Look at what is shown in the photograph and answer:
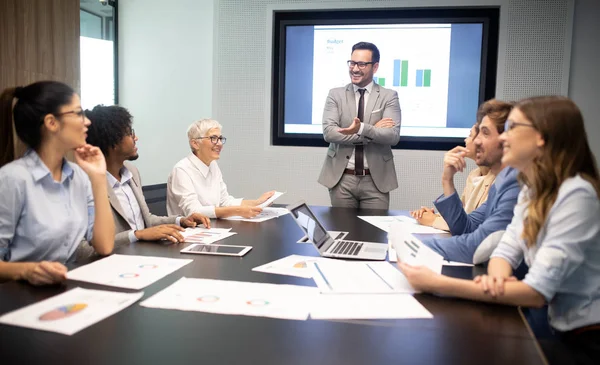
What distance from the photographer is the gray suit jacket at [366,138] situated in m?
3.46

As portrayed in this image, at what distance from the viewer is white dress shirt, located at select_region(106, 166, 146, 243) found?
228 cm

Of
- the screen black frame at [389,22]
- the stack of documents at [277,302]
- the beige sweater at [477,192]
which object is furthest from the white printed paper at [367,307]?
the screen black frame at [389,22]

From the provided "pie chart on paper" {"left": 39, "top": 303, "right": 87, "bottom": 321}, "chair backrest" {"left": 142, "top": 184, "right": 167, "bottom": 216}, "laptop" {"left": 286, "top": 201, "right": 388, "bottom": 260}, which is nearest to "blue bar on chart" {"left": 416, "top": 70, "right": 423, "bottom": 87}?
"chair backrest" {"left": 142, "top": 184, "right": 167, "bottom": 216}

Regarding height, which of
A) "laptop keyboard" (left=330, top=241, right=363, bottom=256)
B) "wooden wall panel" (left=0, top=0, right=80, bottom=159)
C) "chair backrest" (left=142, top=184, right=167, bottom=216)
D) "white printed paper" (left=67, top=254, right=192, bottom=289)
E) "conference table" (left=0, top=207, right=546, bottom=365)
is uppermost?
"wooden wall panel" (left=0, top=0, right=80, bottom=159)

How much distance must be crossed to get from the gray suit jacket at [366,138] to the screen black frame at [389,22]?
110 centimetres

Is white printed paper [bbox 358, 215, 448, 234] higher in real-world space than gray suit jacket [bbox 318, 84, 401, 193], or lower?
lower

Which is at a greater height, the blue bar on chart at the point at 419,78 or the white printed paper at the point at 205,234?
the blue bar on chart at the point at 419,78

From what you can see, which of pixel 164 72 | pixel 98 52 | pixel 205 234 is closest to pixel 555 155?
pixel 205 234

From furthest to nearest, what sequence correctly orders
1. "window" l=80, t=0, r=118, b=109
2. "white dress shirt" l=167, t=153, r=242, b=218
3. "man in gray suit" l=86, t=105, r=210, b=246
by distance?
1. "window" l=80, t=0, r=118, b=109
2. "white dress shirt" l=167, t=153, r=242, b=218
3. "man in gray suit" l=86, t=105, r=210, b=246

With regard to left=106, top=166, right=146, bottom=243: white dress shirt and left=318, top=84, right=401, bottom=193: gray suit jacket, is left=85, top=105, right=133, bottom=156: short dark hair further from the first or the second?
left=318, top=84, right=401, bottom=193: gray suit jacket

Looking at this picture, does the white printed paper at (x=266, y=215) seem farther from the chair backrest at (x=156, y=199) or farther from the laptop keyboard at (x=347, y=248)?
the chair backrest at (x=156, y=199)

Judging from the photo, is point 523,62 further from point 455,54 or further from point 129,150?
point 129,150

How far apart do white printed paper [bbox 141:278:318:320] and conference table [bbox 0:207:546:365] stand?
0.03m

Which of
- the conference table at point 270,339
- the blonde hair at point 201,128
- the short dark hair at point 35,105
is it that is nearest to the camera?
the conference table at point 270,339
